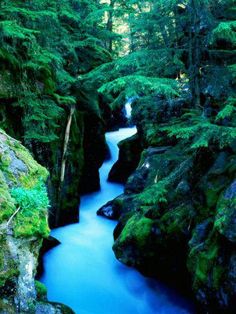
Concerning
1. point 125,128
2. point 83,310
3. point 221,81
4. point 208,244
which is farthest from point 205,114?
point 125,128

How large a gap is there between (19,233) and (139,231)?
5841mm

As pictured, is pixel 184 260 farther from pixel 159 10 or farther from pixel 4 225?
pixel 159 10

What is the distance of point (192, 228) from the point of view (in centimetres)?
874

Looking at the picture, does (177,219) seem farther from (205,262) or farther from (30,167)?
(30,167)

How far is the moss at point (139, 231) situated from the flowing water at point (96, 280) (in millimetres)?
1376

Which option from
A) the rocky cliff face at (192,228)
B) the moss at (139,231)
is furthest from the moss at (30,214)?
the moss at (139,231)

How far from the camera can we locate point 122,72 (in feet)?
37.5

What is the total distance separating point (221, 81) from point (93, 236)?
7571mm

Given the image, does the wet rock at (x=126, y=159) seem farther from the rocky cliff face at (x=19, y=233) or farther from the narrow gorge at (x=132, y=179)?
the rocky cliff face at (x=19, y=233)

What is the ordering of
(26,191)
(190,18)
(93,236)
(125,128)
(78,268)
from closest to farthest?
1. (26,191)
2. (190,18)
3. (78,268)
4. (93,236)
5. (125,128)

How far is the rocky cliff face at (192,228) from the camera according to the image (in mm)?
7105

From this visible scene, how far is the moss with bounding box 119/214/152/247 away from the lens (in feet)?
31.8

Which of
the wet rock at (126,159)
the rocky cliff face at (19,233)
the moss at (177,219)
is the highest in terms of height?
the rocky cliff face at (19,233)

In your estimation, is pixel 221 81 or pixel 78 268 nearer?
pixel 221 81
